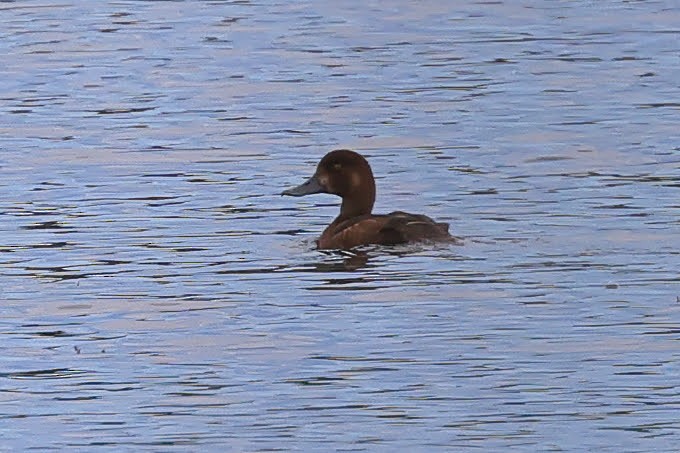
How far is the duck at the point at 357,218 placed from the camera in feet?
46.7

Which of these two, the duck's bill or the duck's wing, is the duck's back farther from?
the duck's bill

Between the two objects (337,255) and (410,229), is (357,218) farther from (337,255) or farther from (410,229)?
(410,229)

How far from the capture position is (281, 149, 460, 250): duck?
14234 millimetres

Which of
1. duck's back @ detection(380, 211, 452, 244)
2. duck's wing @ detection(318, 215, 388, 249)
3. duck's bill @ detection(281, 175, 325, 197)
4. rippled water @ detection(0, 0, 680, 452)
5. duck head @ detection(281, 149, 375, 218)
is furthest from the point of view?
duck's bill @ detection(281, 175, 325, 197)

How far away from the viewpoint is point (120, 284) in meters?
13.2

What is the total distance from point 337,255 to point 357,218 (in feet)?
2.04

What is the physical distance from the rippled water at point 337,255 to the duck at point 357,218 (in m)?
0.14

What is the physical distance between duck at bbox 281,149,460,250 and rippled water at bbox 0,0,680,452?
0.47 ft

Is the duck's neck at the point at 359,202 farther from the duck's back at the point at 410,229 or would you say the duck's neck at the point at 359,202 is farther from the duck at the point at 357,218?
the duck's back at the point at 410,229

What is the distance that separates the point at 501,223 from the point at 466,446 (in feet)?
20.5

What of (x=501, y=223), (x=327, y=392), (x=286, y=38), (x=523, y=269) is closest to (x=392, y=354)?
(x=327, y=392)

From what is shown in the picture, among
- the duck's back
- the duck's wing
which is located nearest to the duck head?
the duck's wing

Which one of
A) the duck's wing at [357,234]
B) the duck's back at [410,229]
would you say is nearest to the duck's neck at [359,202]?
the duck's wing at [357,234]

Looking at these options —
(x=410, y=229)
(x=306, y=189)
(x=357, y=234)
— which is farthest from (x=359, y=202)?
(x=410, y=229)
